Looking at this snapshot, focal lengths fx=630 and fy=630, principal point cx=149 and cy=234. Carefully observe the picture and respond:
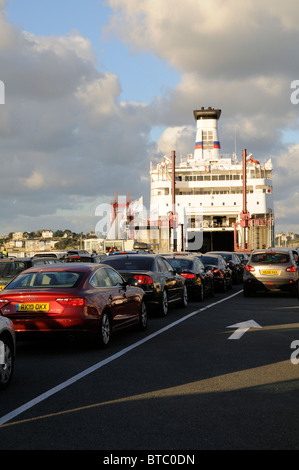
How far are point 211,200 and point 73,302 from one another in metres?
52.3

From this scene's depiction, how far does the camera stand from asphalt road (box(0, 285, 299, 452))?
490 centimetres

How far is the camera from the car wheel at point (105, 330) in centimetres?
973

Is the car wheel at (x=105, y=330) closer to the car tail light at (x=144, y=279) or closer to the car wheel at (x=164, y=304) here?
the car tail light at (x=144, y=279)

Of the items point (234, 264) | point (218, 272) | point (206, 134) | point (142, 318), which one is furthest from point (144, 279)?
point (206, 134)

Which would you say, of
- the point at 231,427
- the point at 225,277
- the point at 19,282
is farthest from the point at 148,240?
the point at 231,427

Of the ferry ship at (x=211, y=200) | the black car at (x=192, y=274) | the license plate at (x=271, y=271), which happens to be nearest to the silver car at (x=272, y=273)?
the license plate at (x=271, y=271)

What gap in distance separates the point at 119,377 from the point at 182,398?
133 centimetres

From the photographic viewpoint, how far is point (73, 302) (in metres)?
9.34

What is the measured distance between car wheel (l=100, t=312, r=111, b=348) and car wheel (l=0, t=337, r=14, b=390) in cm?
251

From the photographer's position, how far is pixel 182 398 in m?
6.32

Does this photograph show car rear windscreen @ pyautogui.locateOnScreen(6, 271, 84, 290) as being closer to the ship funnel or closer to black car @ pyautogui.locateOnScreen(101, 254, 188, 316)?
black car @ pyautogui.locateOnScreen(101, 254, 188, 316)

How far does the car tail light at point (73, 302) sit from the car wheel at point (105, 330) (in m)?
0.58

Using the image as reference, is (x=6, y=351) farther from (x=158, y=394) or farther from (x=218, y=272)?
(x=218, y=272)
